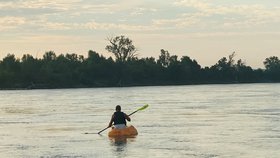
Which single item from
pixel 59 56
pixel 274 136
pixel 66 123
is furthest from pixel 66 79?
pixel 274 136

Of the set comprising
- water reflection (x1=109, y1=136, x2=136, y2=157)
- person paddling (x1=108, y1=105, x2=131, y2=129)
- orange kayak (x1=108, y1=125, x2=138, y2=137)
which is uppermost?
person paddling (x1=108, y1=105, x2=131, y2=129)

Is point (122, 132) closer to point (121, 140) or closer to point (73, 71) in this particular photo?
point (121, 140)

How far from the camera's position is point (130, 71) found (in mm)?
181500

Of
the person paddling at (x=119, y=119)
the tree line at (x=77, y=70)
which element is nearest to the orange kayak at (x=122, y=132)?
the person paddling at (x=119, y=119)

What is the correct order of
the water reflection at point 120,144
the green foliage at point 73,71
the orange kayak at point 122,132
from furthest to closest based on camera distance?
the green foliage at point 73,71 < the orange kayak at point 122,132 < the water reflection at point 120,144

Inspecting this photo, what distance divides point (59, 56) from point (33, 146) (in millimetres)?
156892

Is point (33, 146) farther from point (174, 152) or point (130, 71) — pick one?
point (130, 71)

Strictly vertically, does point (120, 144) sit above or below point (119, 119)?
below

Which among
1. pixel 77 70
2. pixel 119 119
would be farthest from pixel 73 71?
pixel 119 119

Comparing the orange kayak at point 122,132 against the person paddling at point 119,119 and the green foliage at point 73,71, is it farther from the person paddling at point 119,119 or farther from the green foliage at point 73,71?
the green foliage at point 73,71

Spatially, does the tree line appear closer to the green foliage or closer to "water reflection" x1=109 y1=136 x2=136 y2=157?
the green foliage

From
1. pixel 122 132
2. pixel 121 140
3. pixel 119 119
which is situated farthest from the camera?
pixel 119 119

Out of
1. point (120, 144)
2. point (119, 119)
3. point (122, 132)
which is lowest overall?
point (120, 144)

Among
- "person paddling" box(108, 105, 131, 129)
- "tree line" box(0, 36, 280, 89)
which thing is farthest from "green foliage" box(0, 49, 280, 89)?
"person paddling" box(108, 105, 131, 129)
